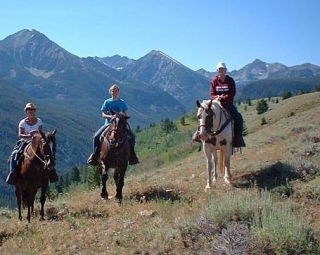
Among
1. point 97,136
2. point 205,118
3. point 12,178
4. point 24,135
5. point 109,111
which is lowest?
point 12,178

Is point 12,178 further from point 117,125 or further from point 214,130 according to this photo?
point 214,130

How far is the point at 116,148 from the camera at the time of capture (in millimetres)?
13211

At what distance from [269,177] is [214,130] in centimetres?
234

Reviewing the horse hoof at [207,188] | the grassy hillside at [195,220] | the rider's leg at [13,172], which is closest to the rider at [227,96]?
the grassy hillside at [195,220]

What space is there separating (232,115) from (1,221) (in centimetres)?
770

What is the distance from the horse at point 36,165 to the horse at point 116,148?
1723 mm

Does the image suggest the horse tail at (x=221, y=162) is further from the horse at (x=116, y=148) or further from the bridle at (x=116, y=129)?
the bridle at (x=116, y=129)

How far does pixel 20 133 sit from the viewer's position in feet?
42.9

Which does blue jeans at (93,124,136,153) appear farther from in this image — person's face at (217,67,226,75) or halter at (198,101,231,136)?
person's face at (217,67,226,75)

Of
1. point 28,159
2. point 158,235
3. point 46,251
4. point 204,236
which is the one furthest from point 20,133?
point 204,236

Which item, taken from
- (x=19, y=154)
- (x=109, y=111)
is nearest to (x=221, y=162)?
(x=109, y=111)

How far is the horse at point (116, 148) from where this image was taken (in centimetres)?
1291

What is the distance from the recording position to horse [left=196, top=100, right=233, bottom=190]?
12.8m

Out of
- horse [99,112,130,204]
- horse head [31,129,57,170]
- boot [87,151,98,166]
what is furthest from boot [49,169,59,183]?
boot [87,151,98,166]
